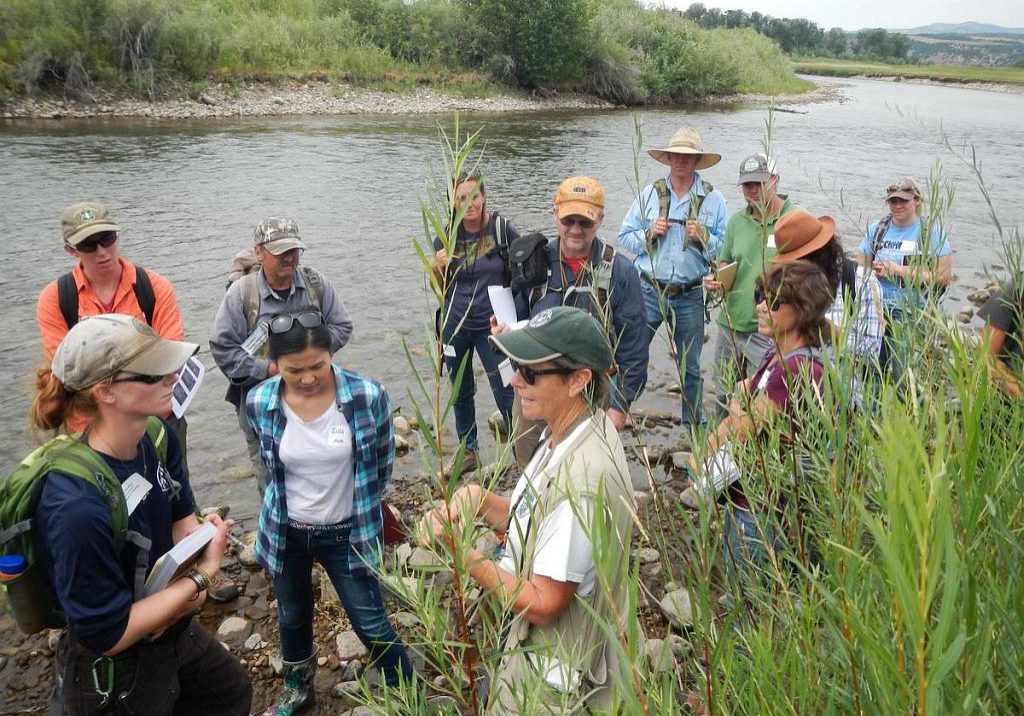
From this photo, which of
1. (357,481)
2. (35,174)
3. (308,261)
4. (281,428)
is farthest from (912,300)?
(35,174)

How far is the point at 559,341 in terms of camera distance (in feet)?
7.86

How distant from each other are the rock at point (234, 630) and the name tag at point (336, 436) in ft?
6.16

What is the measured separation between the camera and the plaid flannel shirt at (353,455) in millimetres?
3238

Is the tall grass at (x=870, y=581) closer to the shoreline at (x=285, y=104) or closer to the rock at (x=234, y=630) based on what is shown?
the rock at (x=234, y=630)

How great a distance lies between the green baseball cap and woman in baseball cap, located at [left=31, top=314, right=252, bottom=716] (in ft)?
4.09

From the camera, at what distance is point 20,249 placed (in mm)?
11883

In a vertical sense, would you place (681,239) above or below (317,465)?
above

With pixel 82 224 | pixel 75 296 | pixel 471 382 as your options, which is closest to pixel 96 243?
pixel 82 224

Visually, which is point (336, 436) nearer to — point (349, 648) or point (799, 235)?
point (349, 648)

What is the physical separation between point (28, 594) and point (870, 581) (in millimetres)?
2440

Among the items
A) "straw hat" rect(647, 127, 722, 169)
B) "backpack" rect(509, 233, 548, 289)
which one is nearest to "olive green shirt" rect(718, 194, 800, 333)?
"straw hat" rect(647, 127, 722, 169)

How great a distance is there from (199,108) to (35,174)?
13102 mm

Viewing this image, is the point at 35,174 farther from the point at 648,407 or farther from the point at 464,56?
the point at 464,56

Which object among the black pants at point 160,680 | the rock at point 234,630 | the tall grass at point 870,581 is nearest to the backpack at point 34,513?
the black pants at point 160,680
